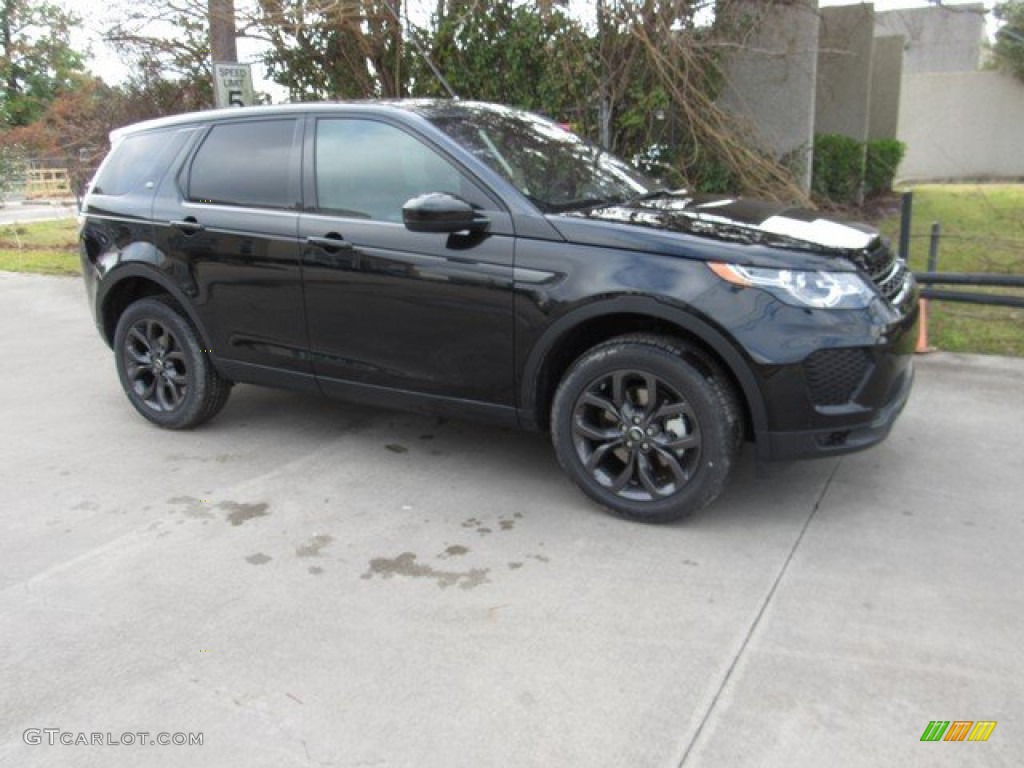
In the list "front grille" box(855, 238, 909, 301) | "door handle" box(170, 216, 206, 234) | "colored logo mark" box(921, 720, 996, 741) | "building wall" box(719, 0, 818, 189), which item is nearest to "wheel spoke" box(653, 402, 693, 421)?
"front grille" box(855, 238, 909, 301)

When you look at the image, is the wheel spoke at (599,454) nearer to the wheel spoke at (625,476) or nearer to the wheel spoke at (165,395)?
the wheel spoke at (625,476)

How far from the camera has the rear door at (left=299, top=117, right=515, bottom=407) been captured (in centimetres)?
405

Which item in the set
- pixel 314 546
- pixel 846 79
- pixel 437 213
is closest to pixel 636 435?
pixel 437 213

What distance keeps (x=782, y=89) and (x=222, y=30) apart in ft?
21.3

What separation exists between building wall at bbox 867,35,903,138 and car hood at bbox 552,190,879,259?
1456cm

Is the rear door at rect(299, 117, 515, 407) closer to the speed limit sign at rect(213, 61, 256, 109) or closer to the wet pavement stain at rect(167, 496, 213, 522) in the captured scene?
the wet pavement stain at rect(167, 496, 213, 522)

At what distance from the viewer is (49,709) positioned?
109 inches

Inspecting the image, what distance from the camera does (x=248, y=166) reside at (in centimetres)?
480

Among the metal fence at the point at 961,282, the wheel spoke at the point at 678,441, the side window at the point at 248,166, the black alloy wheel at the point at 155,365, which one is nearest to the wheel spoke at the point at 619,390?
the wheel spoke at the point at 678,441

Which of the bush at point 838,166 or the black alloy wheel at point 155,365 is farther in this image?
the bush at point 838,166

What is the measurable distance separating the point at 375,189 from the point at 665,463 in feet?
6.37

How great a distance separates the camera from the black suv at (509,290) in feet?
11.8

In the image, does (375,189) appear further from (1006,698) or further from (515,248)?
(1006,698)

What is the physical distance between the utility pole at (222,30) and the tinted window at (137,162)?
15.5 ft
